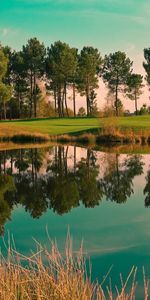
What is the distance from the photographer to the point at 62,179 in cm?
2666

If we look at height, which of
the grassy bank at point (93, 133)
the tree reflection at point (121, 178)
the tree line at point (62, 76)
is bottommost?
the tree reflection at point (121, 178)

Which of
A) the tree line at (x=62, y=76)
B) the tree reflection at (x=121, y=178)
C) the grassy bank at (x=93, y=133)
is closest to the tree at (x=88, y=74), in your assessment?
the tree line at (x=62, y=76)

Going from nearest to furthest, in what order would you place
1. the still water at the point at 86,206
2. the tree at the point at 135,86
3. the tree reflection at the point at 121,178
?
the still water at the point at 86,206
the tree reflection at the point at 121,178
the tree at the point at 135,86

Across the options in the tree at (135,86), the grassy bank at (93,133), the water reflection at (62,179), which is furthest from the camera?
the tree at (135,86)

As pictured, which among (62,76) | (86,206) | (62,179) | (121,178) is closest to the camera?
(86,206)

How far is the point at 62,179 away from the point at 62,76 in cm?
6385

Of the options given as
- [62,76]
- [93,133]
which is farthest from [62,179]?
[62,76]

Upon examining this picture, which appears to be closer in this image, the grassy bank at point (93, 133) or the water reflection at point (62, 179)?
the water reflection at point (62, 179)

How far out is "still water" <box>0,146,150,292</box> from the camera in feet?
41.7

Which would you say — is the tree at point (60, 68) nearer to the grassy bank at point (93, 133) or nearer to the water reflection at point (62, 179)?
the grassy bank at point (93, 133)

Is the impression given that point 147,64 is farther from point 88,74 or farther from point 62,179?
point 62,179

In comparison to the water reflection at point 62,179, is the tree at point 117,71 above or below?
above

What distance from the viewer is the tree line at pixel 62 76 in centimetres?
9000

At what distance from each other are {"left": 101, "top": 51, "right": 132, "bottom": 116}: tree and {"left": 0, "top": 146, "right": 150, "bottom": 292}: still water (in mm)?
55713
